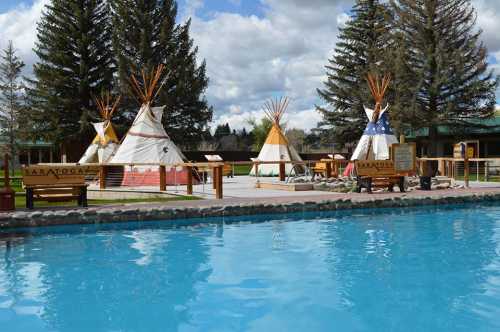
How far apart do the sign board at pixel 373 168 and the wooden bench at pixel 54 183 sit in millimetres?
6675

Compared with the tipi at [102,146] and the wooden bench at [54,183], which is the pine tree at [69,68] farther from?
the wooden bench at [54,183]

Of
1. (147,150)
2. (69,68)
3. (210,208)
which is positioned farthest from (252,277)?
(69,68)

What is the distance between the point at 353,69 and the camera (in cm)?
3147

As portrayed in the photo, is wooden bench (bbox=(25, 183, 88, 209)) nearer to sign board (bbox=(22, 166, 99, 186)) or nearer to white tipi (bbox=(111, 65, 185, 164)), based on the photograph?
sign board (bbox=(22, 166, 99, 186))

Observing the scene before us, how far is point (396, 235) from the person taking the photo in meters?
8.36

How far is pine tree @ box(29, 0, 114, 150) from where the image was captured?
1133 inches

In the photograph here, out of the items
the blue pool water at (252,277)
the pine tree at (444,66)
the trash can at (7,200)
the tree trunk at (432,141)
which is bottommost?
the blue pool water at (252,277)

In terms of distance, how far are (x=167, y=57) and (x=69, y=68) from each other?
17.9 feet

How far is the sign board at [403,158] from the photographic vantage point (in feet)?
45.4

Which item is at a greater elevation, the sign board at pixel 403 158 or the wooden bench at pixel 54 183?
the sign board at pixel 403 158

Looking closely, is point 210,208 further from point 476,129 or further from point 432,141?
point 476,129

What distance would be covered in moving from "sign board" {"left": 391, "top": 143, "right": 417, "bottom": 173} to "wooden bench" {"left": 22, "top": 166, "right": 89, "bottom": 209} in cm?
790

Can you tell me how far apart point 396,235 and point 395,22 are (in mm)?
21839

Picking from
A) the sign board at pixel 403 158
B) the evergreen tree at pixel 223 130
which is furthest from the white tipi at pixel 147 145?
the evergreen tree at pixel 223 130
